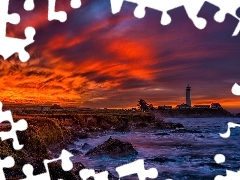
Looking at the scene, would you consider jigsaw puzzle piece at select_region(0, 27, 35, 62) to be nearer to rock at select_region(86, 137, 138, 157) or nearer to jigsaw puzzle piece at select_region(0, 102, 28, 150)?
Answer: jigsaw puzzle piece at select_region(0, 102, 28, 150)

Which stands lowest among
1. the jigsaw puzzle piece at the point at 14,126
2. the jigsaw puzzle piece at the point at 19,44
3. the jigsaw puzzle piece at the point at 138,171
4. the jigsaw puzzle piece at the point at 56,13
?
the jigsaw puzzle piece at the point at 138,171

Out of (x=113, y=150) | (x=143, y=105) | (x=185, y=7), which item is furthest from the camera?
(x=143, y=105)

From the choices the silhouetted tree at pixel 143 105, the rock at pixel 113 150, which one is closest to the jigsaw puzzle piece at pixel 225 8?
the rock at pixel 113 150

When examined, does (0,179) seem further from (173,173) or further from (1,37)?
(173,173)

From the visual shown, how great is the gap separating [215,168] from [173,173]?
13.3ft

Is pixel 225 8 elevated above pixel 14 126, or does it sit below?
above

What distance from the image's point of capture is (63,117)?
191ft

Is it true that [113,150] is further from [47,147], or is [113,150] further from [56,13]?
[56,13]

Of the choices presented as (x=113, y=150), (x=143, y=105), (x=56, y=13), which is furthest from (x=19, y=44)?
(x=143, y=105)

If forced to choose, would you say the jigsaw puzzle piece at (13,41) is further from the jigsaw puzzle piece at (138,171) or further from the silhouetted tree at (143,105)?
the silhouetted tree at (143,105)

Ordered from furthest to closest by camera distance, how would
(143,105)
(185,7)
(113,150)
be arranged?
(143,105) < (113,150) < (185,7)

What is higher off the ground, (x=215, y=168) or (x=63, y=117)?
(x=63, y=117)

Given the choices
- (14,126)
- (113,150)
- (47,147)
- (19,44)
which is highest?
(19,44)

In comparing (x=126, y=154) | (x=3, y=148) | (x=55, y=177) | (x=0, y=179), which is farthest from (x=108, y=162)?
(x=0, y=179)
